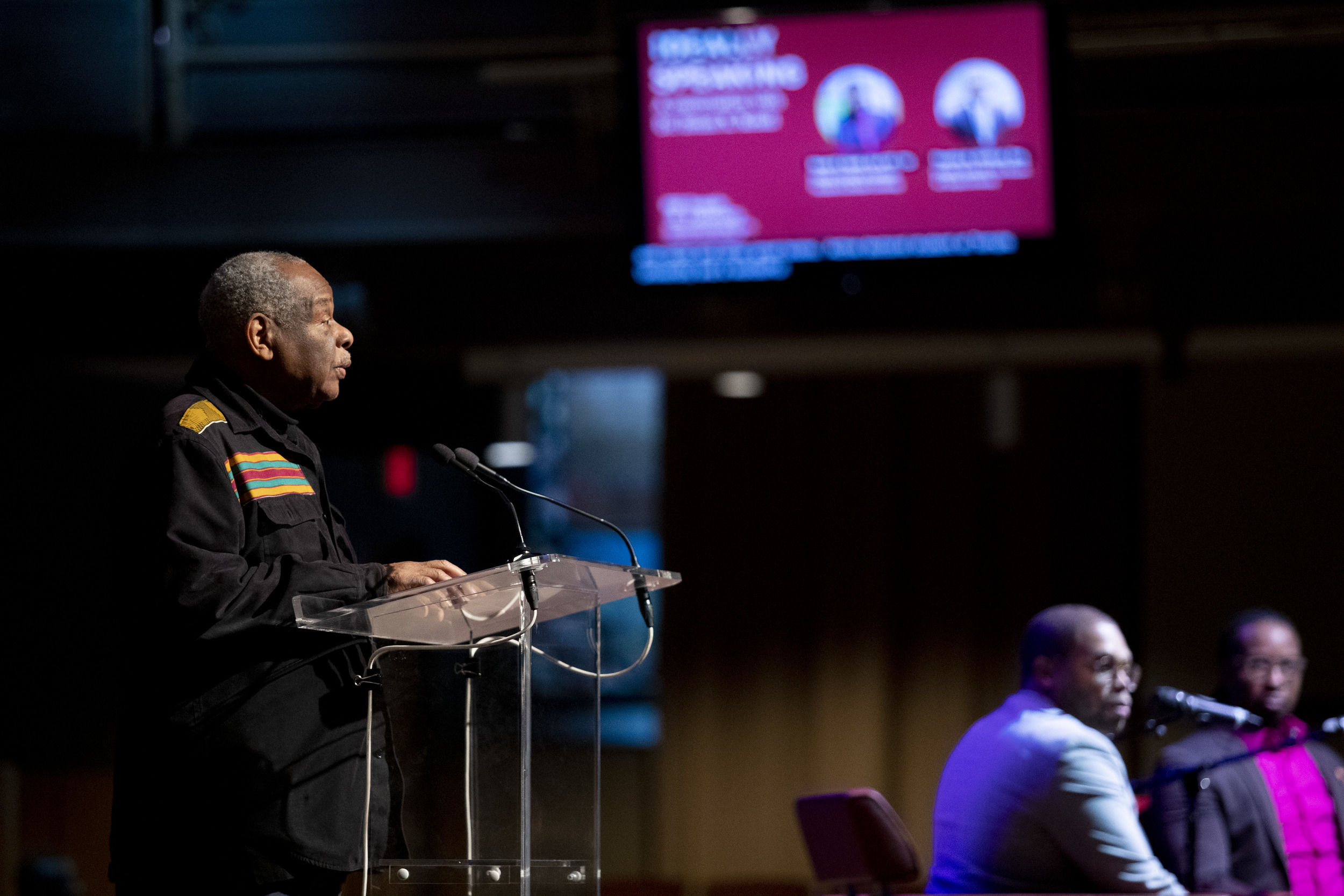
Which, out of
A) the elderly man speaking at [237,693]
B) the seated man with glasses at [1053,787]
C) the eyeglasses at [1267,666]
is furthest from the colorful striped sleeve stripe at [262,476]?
the eyeglasses at [1267,666]

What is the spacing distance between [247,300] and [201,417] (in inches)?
8.3

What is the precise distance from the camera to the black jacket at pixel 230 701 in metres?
1.79

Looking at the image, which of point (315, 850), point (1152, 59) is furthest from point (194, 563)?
point (1152, 59)

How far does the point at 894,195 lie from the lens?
453cm

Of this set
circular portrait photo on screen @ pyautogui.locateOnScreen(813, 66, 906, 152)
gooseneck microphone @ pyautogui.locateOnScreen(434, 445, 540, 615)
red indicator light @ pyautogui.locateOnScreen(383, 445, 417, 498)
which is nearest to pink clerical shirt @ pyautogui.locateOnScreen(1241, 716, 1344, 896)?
circular portrait photo on screen @ pyautogui.locateOnScreen(813, 66, 906, 152)

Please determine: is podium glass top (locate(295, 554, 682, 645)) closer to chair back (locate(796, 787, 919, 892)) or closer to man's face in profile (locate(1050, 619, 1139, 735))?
chair back (locate(796, 787, 919, 892))

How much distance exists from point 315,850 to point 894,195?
10.5 feet

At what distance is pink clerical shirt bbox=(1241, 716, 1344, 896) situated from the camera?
376cm

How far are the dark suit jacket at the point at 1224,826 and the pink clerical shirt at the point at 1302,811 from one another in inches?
1.1

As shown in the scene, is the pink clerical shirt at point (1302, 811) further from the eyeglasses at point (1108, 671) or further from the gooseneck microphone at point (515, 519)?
the gooseneck microphone at point (515, 519)

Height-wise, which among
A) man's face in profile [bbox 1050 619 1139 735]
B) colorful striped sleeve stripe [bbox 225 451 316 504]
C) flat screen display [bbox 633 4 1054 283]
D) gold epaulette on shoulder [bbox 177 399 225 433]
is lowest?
man's face in profile [bbox 1050 619 1139 735]

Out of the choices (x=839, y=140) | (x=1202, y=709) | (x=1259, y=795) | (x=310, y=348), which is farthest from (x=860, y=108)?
(x=310, y=348)

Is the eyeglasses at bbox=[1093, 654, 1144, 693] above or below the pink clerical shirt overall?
above

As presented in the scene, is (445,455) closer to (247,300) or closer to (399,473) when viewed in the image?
(247,300)
